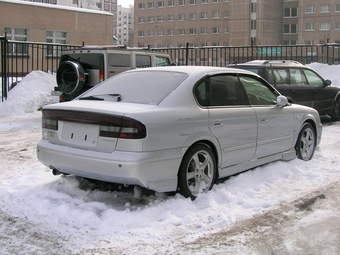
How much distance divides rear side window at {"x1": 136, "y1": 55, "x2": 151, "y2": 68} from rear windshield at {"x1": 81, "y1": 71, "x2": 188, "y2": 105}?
6.62 m

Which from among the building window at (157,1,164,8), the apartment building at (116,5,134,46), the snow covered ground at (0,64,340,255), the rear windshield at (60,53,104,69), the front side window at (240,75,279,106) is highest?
the apartment building at (116,5,134,46)

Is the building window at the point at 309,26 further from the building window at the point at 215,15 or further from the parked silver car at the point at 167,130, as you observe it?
the parked silver car at the point at 167,130

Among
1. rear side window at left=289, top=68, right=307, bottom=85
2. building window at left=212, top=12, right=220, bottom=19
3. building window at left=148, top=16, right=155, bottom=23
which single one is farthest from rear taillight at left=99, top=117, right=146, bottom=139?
building window at left=148, top=16, right=155, bottom=23

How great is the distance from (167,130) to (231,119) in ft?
3.86

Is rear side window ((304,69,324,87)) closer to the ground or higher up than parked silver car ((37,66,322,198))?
higher up

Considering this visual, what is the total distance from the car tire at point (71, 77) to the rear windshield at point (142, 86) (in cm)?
558

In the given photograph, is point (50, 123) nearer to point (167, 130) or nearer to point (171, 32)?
point (167, 130)

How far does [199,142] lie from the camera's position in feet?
16.8

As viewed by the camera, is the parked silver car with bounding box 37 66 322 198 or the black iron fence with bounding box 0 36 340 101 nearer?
the parked silver car with bounding box 37 66 322 198

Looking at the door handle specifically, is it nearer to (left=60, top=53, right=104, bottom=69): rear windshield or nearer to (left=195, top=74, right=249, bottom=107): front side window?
(left=195, top=74, right=249, bottom=107): front side window

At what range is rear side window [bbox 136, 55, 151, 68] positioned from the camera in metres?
12.6

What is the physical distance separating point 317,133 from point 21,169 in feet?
15.9

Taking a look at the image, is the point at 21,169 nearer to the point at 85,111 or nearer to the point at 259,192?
the point at 85,111

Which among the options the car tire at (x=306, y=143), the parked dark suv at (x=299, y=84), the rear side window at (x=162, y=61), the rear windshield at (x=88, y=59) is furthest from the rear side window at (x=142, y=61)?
the car tire at (x=306, y=143)
